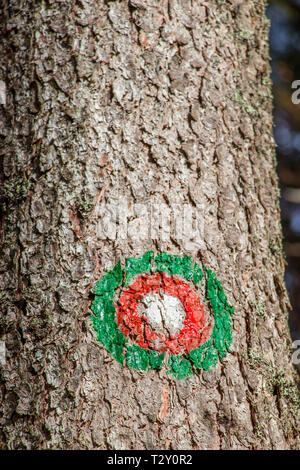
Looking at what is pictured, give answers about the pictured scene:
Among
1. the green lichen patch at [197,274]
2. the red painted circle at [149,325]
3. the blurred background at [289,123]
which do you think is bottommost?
the red painted circle at [149,325]

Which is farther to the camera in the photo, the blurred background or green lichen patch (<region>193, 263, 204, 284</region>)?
the blurred background

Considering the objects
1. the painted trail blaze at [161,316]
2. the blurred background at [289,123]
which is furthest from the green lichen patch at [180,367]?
the blurred background at [289,123]

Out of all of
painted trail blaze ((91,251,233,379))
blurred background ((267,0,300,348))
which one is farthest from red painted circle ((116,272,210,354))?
blurred background ((267,0,300,348))

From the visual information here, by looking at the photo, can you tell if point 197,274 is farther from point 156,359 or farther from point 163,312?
point 156,359

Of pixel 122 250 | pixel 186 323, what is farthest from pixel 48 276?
pixel 186 323

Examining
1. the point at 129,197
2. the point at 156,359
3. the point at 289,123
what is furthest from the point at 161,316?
the point at 289,123

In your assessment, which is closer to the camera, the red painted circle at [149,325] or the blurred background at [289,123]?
the red painted circle at [149,325]

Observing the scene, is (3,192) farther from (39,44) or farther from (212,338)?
(212,338)

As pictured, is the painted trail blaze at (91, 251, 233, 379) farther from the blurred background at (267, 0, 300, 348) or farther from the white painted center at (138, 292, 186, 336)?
the blurred background at (267, 0, 300, 348)

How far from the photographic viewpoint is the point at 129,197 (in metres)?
1.27

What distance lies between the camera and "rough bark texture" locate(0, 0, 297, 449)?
1171 millimetres

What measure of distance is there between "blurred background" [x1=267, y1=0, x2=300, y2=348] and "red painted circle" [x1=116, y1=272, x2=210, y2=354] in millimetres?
3092

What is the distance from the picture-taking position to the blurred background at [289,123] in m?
4.38

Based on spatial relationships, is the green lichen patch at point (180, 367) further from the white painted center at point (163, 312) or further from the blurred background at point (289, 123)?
the blurred background at point (289, 123)
